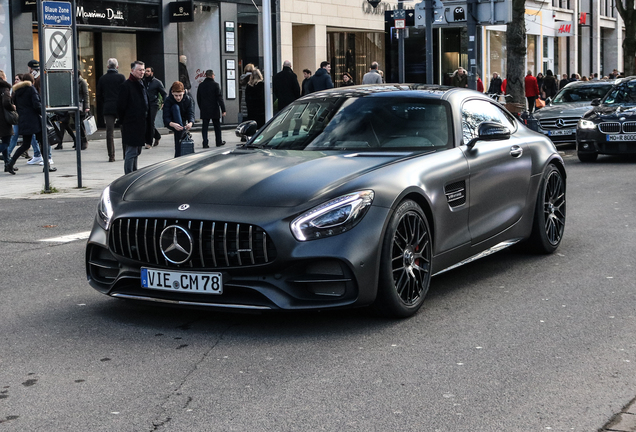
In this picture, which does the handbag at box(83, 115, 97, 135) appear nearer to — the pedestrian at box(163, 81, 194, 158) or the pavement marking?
the pedestrian at box(163, 81, 194, 158)

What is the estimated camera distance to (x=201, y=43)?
1133 inches

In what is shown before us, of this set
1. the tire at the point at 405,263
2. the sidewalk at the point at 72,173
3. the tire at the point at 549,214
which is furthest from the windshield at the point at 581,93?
the tire at the point at 405,263

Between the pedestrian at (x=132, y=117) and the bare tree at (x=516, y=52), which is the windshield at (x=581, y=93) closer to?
the bare tree at (x=516, y=52)

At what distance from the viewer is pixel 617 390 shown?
15.1ft

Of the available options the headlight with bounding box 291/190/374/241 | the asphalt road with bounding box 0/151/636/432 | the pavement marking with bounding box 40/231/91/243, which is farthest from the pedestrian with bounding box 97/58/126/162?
the headlight with bounding box 291/190/374/241

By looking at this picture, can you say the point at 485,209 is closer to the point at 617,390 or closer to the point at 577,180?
the point at 617,390

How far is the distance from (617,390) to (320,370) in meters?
1.40

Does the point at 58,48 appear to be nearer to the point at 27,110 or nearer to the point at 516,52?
the point at 27,110

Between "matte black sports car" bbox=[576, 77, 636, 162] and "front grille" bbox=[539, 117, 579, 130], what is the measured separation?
88.7 inches

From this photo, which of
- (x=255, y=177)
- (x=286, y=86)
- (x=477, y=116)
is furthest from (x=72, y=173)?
(x=255, y=177)

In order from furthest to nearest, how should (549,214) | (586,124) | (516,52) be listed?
1. (516,52)
2. (586,124)
3. (549,214)

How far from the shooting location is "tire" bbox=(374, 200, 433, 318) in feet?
18.7

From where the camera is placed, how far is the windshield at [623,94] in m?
18.1

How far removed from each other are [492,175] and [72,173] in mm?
11213
